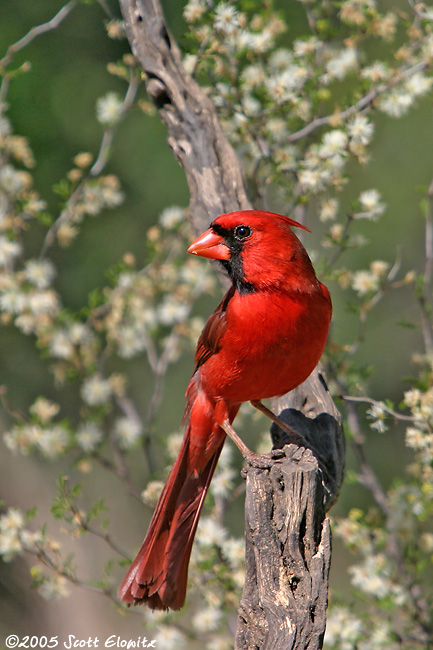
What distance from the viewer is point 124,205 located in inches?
200

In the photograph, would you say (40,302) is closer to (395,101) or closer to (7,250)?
(7,250)

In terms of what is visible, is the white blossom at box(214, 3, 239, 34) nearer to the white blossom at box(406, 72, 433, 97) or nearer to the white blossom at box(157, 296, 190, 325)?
the white blossom at box(406, 72, 433, 97)

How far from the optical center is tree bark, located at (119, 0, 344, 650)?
166cm

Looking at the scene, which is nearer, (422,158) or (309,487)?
(309,487)

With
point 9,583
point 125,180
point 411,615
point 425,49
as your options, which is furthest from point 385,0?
point 9,583

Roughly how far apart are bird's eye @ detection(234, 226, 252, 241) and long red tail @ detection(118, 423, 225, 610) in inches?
29.0

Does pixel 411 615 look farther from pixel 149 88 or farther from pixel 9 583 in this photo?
pixel 9 583

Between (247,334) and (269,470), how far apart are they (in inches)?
16.0

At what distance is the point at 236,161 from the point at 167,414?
2900mm

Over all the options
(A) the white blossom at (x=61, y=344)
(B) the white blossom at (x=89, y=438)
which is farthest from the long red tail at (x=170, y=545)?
(A) the white blossom at (x=61, y=344)

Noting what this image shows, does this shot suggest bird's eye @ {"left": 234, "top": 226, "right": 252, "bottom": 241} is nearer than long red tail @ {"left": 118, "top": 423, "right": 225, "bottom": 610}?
Yes

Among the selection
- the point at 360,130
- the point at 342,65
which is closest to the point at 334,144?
the point at 360,130

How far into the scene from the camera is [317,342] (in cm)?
207

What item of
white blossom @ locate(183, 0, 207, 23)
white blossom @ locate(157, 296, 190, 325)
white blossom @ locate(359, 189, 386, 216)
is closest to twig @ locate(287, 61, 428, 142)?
white blossom @ locate(359, 189, 386, 216)
